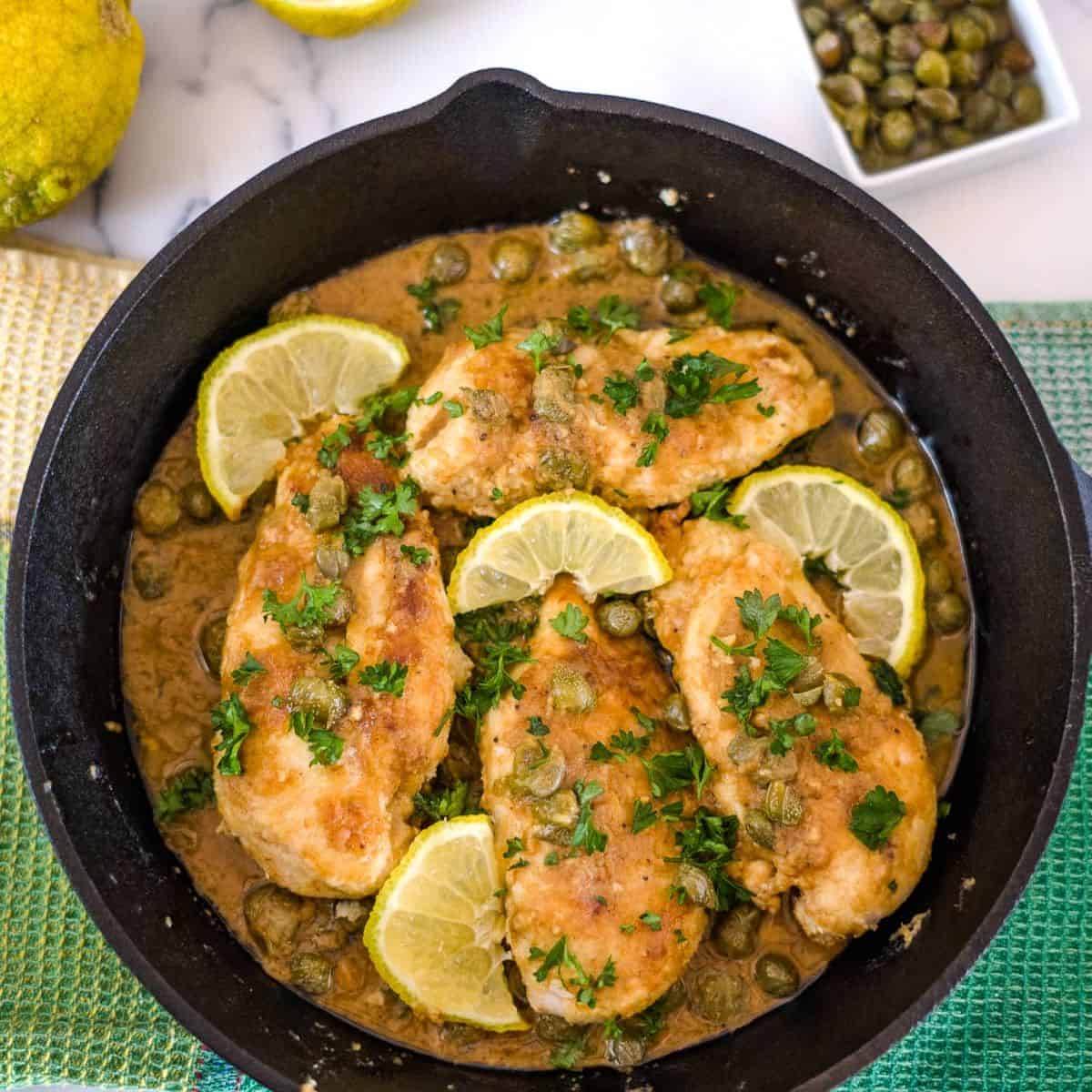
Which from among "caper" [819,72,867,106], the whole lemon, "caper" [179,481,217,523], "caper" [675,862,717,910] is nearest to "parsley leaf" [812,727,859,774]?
"caper" [675,862,717,910]

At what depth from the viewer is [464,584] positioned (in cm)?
397

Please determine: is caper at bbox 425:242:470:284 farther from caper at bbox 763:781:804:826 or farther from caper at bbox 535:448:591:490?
caper at bbox 763:781:804:826

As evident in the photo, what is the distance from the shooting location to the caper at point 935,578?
427cm

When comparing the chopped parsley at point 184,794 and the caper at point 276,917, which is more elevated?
the chopped parsley at point 184,794

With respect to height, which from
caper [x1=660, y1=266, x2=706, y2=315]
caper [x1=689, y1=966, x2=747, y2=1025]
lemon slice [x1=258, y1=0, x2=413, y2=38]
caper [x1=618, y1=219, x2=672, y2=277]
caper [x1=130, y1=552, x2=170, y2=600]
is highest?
lemon slice [x1=258, y1=0, x2=413, y2=38]

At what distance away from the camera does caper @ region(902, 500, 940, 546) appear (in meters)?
4.32

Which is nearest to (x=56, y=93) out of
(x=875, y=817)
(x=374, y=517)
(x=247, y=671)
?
(x=374, y=517)

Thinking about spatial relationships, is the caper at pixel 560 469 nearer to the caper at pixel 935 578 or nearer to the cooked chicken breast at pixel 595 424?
the cooked chicken breast at pixel 595 424

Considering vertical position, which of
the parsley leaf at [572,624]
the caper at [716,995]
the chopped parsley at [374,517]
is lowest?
the caper at [716,995]

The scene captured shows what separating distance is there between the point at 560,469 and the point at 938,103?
1899 millimetres

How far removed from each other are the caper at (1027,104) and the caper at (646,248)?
131cm

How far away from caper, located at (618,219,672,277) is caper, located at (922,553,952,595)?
1.28 meters

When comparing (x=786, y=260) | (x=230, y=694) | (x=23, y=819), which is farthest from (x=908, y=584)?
(x=23, y=819)

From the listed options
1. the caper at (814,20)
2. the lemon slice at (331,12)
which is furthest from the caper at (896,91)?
the lemon slice at (331,12)
